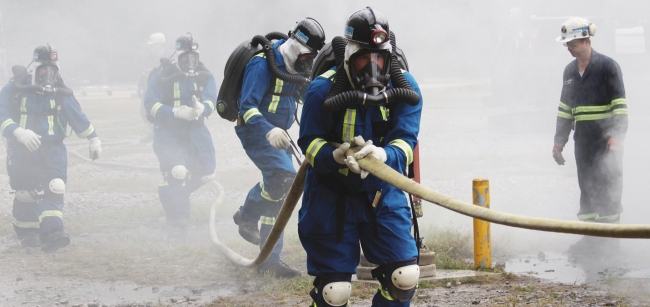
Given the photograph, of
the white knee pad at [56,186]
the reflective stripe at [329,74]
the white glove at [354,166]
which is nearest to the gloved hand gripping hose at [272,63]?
the reflective stripe at [329,74]

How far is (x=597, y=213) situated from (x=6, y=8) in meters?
22.3

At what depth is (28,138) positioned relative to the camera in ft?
25.7

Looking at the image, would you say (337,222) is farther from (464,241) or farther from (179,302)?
→ (464,241)

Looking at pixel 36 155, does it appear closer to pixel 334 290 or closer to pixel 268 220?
pixel 268 220

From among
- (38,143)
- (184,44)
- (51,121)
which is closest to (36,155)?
(38,143)

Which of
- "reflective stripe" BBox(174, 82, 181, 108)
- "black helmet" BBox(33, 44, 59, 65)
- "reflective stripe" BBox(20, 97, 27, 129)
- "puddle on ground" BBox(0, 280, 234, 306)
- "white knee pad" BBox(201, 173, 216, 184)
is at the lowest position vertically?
"puddle on ground" BBox(0, 280, 234, 306)

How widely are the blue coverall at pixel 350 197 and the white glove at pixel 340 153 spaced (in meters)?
0.09

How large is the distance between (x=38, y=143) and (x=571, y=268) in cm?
508

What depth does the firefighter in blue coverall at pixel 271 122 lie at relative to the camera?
227 inches

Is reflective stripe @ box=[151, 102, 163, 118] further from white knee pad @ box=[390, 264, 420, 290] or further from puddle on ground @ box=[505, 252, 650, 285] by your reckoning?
white knee pad @ box=[390, 264, 420, 290]

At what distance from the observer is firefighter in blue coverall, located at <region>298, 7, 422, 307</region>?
3.53m

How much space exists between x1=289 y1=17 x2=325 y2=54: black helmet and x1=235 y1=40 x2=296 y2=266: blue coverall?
0.29 m

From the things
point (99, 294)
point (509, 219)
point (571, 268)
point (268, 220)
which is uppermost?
point (509, 219)

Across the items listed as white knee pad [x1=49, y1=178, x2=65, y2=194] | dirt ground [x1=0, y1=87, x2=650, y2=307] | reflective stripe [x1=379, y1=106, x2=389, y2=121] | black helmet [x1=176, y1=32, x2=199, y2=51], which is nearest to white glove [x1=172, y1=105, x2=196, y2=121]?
black helmet [x1=176, y1=32, x2=199, y2=51]
